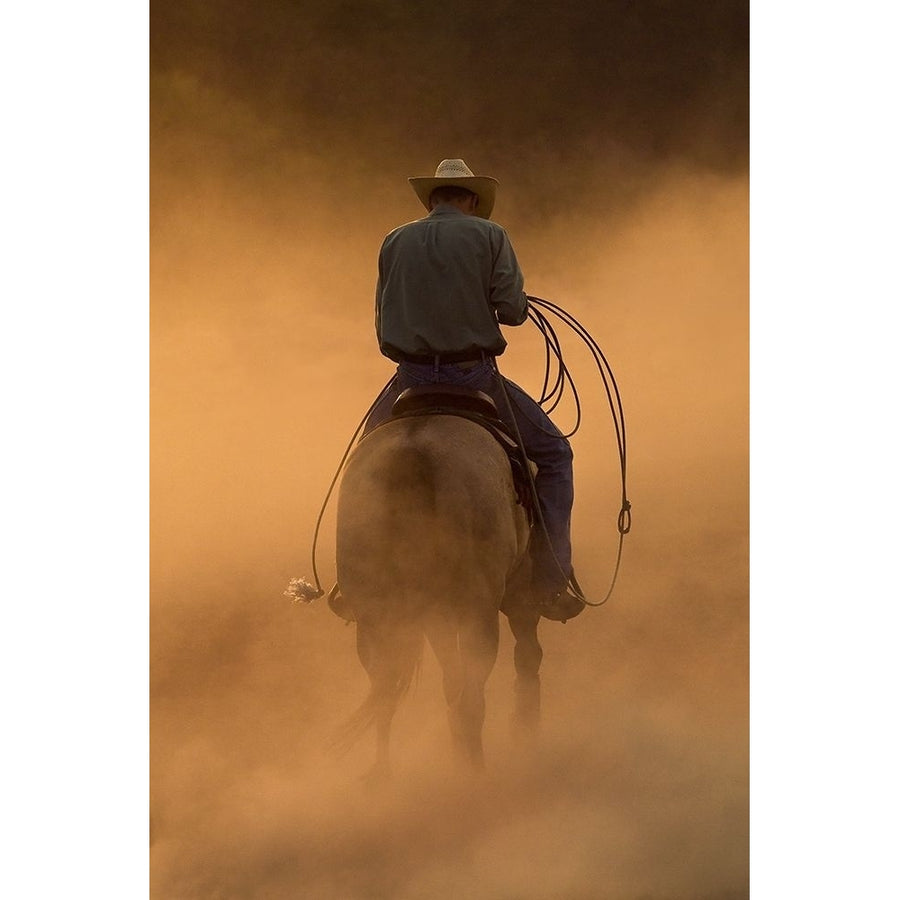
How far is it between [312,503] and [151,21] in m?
1.25

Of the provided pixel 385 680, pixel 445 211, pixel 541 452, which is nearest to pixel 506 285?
pixel 445 211

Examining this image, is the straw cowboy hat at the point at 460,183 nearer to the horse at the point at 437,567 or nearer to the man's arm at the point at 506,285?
the man's arm at the point at 506,285

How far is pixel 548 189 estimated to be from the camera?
3.14 m

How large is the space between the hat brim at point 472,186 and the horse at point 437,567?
573mm

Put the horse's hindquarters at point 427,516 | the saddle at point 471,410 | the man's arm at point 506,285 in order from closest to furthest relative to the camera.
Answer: the horse's hindquarters at point 427,516
the saddle at point 471,410
the man's arm at point 506,285

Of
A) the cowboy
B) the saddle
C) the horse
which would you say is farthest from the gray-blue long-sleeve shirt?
the horse

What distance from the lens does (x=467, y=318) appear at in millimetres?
3006

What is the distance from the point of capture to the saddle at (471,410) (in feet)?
9.62

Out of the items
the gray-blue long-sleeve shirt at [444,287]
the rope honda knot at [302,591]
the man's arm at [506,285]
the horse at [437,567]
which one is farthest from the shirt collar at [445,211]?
the rope honda knot at [302,591]

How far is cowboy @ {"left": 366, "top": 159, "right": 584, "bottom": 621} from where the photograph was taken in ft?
9.84

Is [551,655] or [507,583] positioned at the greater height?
[507,583]

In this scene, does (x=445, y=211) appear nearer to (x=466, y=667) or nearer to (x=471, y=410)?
(x=471, y=410)
